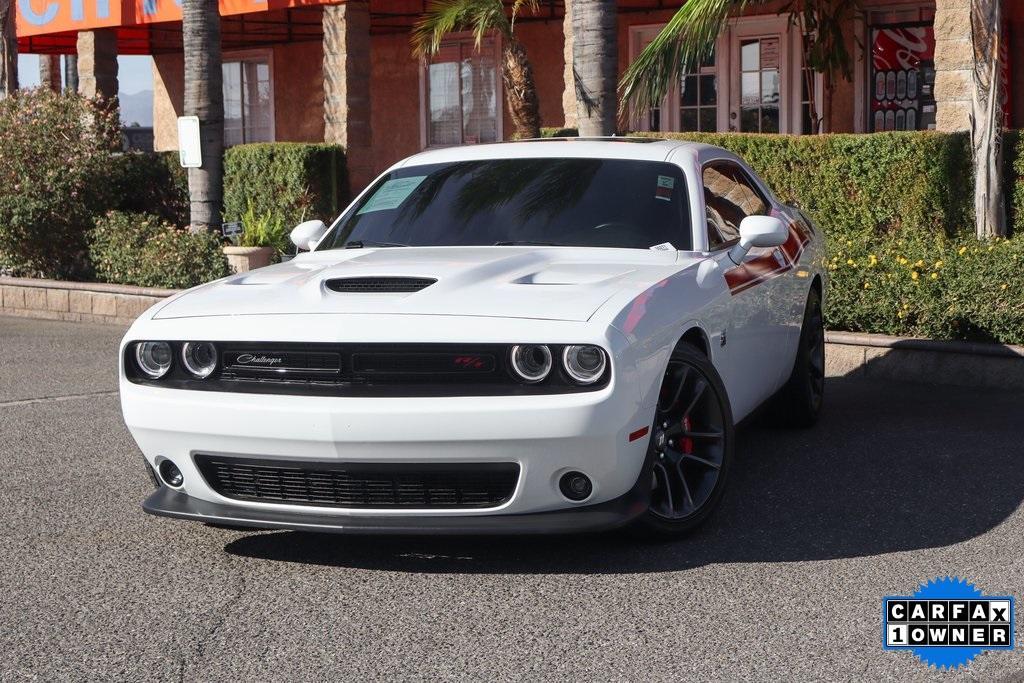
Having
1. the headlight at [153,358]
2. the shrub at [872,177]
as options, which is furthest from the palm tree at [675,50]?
the headlight at [153,358]

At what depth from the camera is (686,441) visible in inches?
205

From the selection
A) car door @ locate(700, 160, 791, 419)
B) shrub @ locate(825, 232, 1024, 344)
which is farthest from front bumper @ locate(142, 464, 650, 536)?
shrub @ locate(825, 232, 1024, 344)

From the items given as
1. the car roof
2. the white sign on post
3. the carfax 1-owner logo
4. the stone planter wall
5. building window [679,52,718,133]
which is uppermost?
building window [679,52,718,133]

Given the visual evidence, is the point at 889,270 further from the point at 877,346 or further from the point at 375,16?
the point at 375,16

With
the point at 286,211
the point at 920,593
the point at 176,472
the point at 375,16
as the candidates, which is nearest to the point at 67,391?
the point at 176,472

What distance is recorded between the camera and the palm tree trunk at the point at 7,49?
1889 centimetres

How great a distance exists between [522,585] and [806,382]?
298 centimetres

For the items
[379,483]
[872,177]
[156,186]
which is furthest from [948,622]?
[156,186]

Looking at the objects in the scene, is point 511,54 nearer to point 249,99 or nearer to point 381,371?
point 249,99

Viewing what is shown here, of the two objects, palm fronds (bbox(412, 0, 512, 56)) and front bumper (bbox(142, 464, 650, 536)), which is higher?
palm fronds (bbox(412, 0, 512, 56))

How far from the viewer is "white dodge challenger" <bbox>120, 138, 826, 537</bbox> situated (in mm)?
4582

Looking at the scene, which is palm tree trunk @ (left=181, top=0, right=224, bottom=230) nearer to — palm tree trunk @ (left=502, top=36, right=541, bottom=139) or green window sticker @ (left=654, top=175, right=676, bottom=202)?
palm tree trunk @ (left=502, top=36, right=541, bottom=139)

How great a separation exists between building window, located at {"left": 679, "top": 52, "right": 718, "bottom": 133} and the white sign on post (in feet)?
24.0

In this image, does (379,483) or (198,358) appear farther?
(198,358)
